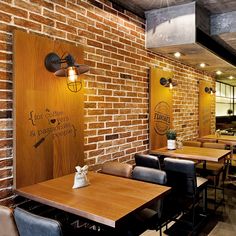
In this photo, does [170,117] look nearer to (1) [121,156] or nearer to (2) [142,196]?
(1) [121,156]

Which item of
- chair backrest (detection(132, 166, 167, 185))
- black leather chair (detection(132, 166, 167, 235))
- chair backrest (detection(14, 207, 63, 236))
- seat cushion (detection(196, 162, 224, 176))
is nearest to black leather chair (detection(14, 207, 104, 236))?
chair backrest (detection(14, 207, 63, 236))

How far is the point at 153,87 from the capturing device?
355cm

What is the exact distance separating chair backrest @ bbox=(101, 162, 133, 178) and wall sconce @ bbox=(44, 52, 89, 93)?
77 centimetres

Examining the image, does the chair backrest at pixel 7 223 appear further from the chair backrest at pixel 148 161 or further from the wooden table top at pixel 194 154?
the wooden table top at pixel 194 154

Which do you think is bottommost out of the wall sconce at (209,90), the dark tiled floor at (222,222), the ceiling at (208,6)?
the dark tiled floor at (222,222)

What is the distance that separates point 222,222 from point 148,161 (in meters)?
1.12

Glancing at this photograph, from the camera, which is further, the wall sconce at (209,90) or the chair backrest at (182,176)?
the wall sconce at (209,90)

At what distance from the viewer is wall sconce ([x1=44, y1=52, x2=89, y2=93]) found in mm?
2003

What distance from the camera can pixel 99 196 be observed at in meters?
1.68

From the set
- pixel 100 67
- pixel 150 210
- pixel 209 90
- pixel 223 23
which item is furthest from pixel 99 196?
pixel 209 90

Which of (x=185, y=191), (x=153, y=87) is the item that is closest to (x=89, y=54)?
(x=153, y=87)

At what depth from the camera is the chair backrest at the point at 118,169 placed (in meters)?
2.32

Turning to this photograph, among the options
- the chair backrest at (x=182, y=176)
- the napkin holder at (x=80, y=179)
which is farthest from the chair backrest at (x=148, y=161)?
Answer: the napkin holder at (x=80, y=179)

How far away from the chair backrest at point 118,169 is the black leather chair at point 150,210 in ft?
0.18
